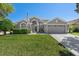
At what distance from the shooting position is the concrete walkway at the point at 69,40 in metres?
5.51

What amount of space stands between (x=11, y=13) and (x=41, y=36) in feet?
3.25

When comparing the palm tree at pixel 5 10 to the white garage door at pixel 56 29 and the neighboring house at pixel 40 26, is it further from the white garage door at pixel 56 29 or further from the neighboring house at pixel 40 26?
the white garage door at pixel 56 29

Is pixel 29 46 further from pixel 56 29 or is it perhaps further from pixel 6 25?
pixel 6 25

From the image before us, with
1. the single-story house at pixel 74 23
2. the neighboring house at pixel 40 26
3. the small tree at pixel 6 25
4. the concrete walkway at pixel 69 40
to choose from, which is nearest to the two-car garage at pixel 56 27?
the neighboring house at pixel 40 26

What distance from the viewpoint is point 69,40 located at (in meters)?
6.28

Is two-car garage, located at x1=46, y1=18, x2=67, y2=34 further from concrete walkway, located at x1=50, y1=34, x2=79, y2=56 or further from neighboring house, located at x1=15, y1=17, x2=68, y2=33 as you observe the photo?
concrete walkway, located at x1=50, y1=34, x2=79, y2=56

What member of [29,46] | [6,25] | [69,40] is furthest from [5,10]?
[69,40]

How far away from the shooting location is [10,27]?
664cm

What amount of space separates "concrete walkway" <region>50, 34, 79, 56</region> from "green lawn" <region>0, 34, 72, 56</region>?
0.15m

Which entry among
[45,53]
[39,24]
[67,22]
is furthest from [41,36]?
[45,53]

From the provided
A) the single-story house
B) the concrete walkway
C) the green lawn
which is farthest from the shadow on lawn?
the single-story house

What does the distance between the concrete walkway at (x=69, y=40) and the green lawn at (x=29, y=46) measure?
15 cm

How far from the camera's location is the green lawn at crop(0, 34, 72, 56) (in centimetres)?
496

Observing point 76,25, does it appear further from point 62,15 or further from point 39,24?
point 39,24
